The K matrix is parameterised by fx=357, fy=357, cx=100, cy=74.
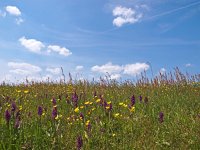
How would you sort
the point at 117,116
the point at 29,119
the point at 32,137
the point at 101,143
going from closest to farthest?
the point at 32,137 < the point at 101,143 < the point at 29,119 < the point at 117,116

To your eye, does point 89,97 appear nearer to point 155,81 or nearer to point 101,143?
point 101,143

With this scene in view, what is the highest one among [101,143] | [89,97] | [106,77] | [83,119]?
[106,77]

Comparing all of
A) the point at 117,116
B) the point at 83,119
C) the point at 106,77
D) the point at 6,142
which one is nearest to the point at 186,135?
the point at 117,116

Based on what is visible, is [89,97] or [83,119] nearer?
[83,119]

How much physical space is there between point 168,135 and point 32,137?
2327 mm

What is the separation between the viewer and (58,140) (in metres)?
5.75

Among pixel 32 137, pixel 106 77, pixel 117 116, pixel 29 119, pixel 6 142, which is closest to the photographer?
pixel 6 142

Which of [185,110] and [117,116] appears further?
[185,110]

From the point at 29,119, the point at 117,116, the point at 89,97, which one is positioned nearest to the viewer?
the point at 29,119

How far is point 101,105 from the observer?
7.59m

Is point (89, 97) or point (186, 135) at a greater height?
point (89, 97)

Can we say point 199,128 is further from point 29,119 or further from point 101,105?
point 29,119

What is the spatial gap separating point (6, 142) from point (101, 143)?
162cm

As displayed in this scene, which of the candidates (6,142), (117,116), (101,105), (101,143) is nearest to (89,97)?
(101,105)
